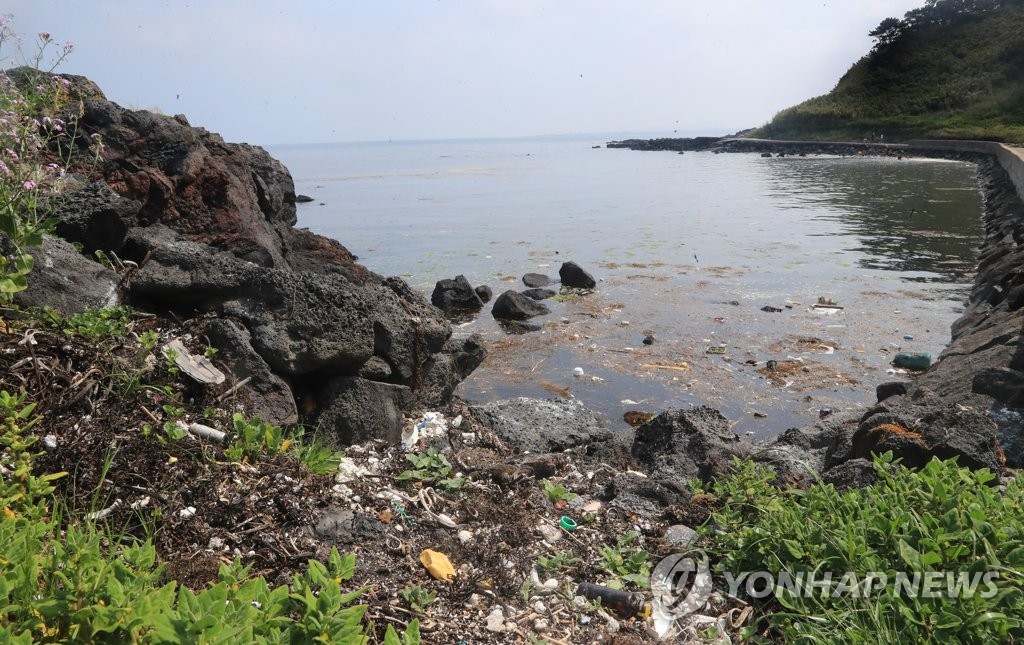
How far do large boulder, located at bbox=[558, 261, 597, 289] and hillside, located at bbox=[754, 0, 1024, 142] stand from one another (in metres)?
42.9

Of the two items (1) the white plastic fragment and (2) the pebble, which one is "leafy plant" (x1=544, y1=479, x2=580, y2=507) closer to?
(2) the pebble

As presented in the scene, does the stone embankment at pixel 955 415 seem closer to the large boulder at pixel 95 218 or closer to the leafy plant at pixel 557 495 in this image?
the leafy plant at pixel 557 495

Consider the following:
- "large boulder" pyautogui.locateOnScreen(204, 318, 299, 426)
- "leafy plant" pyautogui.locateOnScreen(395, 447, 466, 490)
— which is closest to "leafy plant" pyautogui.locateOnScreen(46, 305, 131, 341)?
"large boulder" pyautogui.locateOnScreen(204, 318, 299, 426)

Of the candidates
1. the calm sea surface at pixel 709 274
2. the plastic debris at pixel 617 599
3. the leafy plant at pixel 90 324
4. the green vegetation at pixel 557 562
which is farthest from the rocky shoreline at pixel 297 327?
the calm sea surface at pixel 709 274

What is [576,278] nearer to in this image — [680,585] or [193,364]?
[193,364]

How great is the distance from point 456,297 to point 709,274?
6.48 m

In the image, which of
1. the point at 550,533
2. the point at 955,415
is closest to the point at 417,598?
the point at 550,533

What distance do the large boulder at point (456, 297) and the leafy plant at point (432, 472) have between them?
939cm

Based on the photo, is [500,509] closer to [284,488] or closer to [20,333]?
[284,488]

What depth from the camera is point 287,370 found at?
16.2ft

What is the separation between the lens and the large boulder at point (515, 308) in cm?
1315

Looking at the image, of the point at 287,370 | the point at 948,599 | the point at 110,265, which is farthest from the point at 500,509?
the point at 110,265

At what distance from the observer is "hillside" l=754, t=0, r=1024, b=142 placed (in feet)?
184

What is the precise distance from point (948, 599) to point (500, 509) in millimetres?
2344
